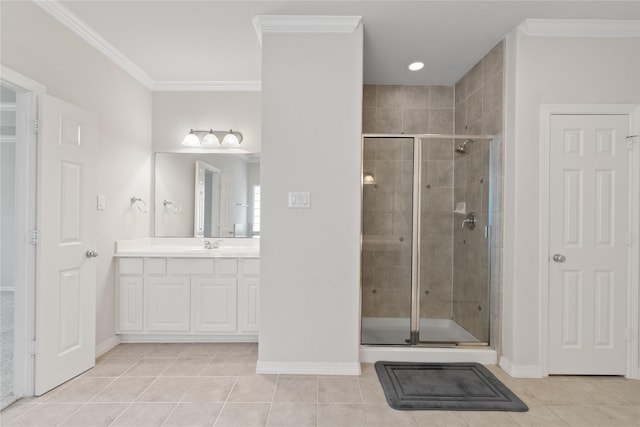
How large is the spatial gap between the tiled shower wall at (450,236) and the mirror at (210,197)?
59.1 inches

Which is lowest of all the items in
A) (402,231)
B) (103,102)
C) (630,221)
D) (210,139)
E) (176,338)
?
(176,338)

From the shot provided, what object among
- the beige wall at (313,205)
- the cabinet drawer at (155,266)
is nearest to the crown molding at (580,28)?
the beige wall at (313,205)

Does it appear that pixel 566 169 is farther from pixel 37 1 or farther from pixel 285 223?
pixel 37 1

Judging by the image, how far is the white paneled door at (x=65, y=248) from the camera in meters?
2.36

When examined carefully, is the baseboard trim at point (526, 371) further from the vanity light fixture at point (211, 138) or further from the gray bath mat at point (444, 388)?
the vanity light fixture at point (211, 138)

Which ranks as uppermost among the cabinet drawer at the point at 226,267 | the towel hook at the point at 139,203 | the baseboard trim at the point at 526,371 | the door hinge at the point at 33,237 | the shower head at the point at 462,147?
the shower head at the point at 462,147

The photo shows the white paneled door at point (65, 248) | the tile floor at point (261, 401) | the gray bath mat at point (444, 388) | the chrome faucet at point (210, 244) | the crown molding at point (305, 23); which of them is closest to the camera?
the tile floor at point (261, 401)

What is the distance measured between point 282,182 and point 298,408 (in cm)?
154

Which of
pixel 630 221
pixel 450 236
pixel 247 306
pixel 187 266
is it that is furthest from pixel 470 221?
pixel 187 266

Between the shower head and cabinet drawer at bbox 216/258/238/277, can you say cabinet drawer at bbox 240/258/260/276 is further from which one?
the shower head

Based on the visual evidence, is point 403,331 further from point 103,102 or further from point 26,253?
point 103,102

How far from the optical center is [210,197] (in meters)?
3.90

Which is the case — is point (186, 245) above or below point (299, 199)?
below

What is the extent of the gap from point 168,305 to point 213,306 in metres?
0.42
